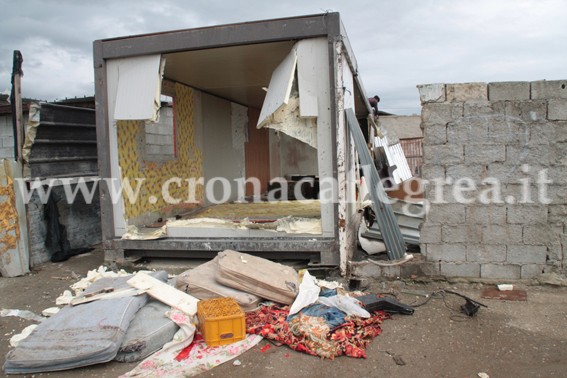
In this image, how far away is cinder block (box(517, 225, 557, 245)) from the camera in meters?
4.87

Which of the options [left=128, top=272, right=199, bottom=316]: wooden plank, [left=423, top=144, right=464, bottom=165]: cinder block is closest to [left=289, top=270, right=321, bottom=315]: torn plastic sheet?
[left=128, top=272, right=199, bottom=316]: wooden plank

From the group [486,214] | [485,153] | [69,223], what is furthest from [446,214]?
[69,223]

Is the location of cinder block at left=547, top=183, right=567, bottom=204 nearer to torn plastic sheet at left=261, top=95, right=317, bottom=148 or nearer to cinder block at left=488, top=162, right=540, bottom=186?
cinder block at left=488, top=162, right=540, bottom=186

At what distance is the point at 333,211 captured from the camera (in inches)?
204

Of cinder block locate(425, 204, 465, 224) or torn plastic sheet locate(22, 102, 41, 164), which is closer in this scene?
cinder block locate(425, 204, 465, 224)

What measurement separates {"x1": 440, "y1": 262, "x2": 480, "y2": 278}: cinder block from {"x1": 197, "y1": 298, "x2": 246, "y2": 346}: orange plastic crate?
2.51 meters

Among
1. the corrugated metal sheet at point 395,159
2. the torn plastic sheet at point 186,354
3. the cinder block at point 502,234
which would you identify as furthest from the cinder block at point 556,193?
the corrugated metal sheet at point 395,159

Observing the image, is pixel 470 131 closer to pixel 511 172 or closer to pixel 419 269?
pixel 511 172

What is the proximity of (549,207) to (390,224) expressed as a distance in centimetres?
168

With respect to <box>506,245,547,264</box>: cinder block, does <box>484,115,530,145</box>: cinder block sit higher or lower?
higher

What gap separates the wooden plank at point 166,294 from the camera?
4025mm

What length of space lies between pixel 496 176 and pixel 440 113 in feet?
2.99

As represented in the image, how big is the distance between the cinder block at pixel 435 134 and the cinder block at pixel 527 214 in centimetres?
103

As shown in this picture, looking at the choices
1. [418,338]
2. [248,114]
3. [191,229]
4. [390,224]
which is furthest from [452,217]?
[248,114]
